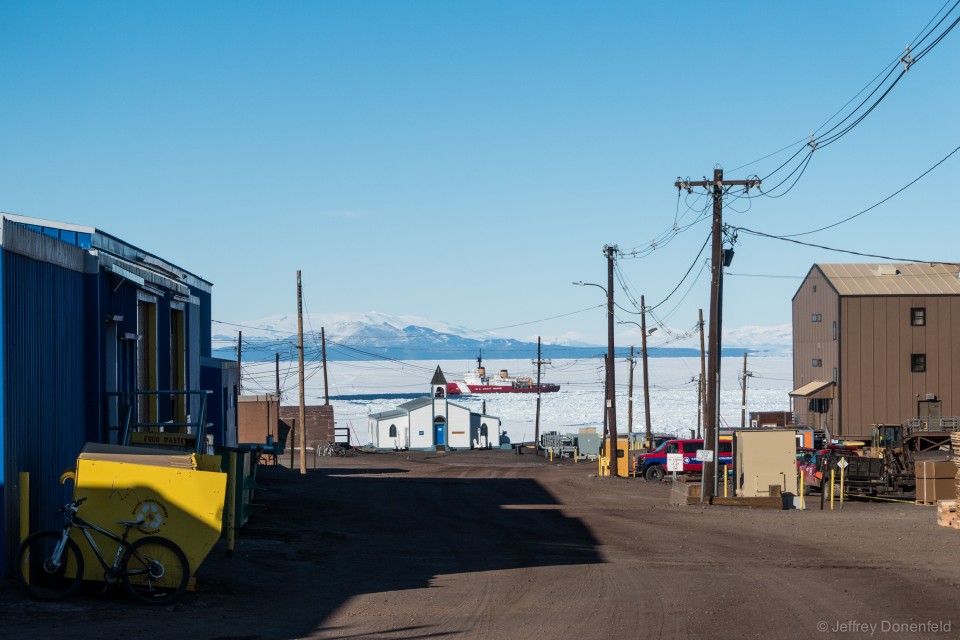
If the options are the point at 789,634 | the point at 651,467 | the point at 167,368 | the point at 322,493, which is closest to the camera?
the point at 789,634

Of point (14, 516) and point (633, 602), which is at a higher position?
point (14, 516)

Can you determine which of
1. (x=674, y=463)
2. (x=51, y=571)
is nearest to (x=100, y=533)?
(x=51, y=571)

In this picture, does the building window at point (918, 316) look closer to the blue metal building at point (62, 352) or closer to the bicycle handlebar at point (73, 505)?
the blue metal building at point (62, 352)

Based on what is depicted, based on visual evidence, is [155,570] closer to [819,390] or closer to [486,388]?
[819,390]

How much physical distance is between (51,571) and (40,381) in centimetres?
295

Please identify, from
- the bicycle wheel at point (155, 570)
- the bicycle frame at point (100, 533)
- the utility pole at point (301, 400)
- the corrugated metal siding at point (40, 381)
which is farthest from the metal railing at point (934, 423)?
the bicycle frame at point (100, 533)

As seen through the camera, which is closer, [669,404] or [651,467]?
[651,467]

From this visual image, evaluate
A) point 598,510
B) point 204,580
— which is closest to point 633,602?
point 204,580

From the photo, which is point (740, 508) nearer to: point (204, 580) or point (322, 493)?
point (322, 493)

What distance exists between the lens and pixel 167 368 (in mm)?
24719

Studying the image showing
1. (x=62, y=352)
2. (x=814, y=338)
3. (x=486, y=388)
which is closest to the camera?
(x=62, y=352)

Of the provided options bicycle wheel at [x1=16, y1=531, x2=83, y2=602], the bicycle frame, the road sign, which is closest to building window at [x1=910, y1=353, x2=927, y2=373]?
the road sign

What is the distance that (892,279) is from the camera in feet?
186

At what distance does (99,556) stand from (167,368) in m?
12.7
